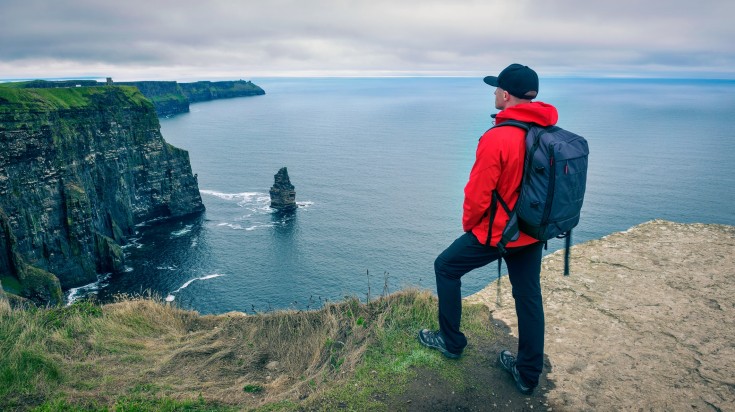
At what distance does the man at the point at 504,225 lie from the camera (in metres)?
5.21

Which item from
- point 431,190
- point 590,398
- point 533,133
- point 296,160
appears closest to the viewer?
point 533,133

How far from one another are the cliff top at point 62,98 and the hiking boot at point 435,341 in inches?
2106

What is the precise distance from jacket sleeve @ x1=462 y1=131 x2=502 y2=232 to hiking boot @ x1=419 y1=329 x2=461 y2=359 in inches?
94.2

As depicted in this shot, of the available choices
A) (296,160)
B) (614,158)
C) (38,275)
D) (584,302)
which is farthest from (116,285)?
(614,158)

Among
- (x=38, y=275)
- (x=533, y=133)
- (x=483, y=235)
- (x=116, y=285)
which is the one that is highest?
(x=533, y=133)

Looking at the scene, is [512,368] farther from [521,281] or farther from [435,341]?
[521,281]

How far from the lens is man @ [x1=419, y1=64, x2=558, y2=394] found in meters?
5.21

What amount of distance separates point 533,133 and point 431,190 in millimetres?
77185

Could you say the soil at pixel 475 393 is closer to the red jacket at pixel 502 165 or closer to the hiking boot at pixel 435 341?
the hiking boot at pixel 435 341

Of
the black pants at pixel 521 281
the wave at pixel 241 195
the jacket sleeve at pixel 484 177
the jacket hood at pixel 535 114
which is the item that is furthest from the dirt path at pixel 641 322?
the wave at pixel 241 195

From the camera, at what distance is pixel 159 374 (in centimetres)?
685

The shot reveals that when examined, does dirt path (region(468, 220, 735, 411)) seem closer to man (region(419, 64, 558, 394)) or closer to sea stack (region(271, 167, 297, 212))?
man (region(419, 64, 558, 394))

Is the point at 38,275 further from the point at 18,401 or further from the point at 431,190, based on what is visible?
the point at 431,190

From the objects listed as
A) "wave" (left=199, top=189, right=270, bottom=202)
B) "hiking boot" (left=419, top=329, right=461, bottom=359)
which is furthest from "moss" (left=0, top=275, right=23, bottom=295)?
"hiking boot" (left=419, top=329, right=461, bottom=359)
